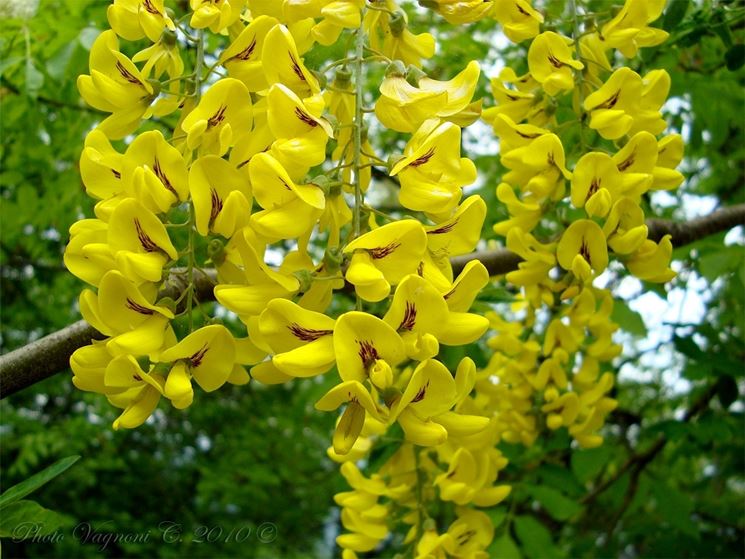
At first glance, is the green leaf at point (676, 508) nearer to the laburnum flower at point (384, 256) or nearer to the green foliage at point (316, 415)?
the green foliage at point (316, 415)

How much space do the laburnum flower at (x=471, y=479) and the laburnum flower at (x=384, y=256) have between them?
532 mm

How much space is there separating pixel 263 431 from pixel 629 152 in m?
3.03

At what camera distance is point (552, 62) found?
1201 mm

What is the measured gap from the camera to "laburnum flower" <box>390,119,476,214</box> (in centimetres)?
78

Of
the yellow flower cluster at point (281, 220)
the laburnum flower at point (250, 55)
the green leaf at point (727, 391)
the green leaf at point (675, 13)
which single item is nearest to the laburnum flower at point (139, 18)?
the yellow flower cluster at point (281, 220)

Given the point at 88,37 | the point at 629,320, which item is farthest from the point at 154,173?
the point at 629,320

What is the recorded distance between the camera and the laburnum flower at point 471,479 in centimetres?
124

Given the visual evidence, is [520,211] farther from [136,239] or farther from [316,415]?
[316,415]

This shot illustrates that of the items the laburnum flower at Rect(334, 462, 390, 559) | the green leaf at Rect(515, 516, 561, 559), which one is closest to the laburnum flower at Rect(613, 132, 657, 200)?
the laburnum flower at Rect(334, 462, 390, 559)

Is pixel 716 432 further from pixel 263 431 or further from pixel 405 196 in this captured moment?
pixel 263 431

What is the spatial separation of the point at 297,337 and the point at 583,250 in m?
0.57

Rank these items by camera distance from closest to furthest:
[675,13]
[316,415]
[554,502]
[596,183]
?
[596,183] < [675,13] < [554,502] < [316,415]

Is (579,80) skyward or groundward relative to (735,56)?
skyward

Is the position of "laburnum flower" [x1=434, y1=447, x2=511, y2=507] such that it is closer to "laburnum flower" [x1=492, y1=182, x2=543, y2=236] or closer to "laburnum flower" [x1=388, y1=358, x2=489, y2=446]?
"laburnum flower" [x1=492, y1=182, x2=543, y2=236]
